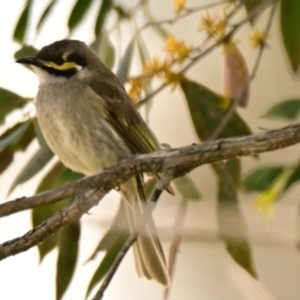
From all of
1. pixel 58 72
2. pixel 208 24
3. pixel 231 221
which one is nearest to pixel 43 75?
pixel 58 72

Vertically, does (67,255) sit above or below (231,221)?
below

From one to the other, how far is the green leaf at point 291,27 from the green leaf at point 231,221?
31 centimetres

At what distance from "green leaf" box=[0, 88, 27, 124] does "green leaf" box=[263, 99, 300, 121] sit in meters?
0.69

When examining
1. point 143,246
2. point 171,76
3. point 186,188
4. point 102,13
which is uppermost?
point 102,13

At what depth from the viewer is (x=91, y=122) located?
1.74 meters

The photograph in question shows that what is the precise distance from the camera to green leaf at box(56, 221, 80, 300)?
5.75 ft

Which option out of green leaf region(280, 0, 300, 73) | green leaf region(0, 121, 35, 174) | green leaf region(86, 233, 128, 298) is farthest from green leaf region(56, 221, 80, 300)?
green leaf region(280, 0, 300, 73)

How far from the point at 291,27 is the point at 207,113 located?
293 mm

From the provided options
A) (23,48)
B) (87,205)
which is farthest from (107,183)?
(23,48)

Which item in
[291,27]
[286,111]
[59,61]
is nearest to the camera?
[286,111]

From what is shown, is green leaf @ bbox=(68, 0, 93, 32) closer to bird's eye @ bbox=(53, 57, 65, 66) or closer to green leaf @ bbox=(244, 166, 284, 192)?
bird's eye @ bbox=(53, 57, 65, 66)

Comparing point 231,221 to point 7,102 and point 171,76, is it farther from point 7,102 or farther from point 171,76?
point 7,102

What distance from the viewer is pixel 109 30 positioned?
1917 mm

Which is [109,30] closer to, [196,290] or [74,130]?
[74,130]
